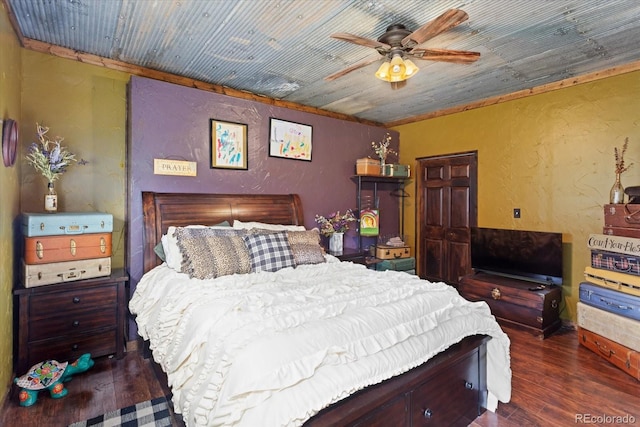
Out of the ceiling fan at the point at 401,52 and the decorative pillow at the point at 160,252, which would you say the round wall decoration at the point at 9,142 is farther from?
the ceiling fan at the point at 401,52

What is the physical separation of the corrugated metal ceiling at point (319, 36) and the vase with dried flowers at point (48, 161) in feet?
2.82

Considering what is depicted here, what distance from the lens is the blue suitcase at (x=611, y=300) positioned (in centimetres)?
268

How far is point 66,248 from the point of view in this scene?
253 cm

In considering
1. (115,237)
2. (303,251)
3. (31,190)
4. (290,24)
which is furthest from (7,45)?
(303,251)

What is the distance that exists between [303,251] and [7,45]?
2.58 meters

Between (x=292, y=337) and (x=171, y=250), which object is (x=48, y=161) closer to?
(x=171, y=250)

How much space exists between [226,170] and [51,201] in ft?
5.03

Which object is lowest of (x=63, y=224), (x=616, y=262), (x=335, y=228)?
(x=616, y=262)

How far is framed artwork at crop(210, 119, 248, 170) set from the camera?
138 inches

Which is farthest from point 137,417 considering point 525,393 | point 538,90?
point 538,90

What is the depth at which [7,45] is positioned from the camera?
2.19m

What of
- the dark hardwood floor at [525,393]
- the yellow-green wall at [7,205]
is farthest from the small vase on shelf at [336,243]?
the yellow-green wall at [7,205]

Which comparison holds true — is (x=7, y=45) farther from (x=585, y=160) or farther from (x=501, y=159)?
(x=585, y=160)

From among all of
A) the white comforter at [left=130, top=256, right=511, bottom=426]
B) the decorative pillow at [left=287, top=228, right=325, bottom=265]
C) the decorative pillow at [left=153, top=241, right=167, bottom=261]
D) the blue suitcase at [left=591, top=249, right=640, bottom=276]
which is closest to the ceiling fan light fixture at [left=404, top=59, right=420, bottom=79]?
the white comforter at [left=130, top=256, right=511, bottom=426]
